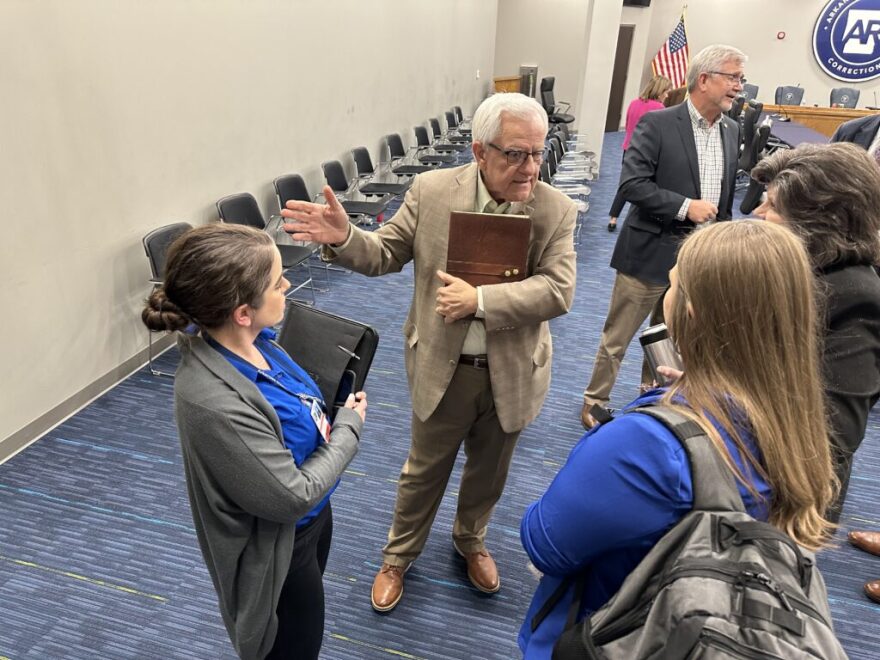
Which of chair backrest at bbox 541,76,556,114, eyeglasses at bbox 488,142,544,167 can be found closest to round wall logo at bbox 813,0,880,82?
chair backrest at bbox 541,76,556,114

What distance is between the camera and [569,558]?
950 mm

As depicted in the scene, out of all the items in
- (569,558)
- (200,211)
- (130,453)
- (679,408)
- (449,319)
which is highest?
(679,408)

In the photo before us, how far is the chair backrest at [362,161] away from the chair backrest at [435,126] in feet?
9.55

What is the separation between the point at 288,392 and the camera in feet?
4.05

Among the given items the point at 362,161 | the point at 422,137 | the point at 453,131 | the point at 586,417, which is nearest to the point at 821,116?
the point at 453,131

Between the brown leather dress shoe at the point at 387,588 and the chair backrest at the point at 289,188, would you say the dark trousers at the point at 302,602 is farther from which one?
the chair backrest at the point at 289,188

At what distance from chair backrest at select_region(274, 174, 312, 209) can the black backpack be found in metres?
4.12

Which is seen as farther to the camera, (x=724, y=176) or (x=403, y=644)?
(x=724, y=176)

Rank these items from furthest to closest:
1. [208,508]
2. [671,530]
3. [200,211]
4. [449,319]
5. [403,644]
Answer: [200,211] → [403,644] → [449,319] → [208,508] → [671,530]

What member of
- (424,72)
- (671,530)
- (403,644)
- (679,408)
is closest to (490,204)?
(679,408)

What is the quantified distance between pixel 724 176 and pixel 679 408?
2.15 metres

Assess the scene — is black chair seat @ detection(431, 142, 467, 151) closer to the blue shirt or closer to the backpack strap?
the blue shirt

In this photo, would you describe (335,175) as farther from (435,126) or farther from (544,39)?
(544,39)

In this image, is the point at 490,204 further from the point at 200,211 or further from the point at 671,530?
the point at 200,211
